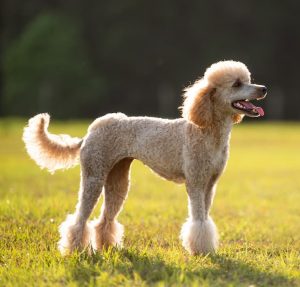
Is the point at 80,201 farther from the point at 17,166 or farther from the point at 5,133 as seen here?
the point at 5,133

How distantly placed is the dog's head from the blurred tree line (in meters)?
Answer: 45.8

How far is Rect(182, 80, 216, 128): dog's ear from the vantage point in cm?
711

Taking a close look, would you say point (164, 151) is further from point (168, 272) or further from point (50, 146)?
point (168, 272)

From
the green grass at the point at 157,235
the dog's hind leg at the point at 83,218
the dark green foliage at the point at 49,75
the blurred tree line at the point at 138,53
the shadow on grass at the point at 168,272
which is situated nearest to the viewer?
the shadow on grass at the point at 168,272

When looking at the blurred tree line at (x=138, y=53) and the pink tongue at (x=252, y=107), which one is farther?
the blurred tree line at (x=138, y=53)

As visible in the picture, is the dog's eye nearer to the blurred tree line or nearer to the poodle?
the poodle

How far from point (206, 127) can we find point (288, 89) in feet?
160

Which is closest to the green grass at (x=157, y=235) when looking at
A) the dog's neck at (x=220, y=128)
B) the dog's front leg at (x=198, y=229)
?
the dog's front leg at (x=198, y=229)

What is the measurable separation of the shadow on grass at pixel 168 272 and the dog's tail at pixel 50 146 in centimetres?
145

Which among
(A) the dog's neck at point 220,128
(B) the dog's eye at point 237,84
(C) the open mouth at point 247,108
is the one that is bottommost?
(A) the dog's neck at point 220,128

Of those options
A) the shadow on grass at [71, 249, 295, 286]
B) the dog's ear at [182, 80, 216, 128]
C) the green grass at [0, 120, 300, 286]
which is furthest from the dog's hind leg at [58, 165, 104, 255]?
the dog's ear at [182, 80, 216, 128]

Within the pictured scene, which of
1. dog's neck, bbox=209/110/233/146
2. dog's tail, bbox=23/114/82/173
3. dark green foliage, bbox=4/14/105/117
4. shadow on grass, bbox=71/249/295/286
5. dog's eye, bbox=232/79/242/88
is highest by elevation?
dark green foliage, bbox=4/14/105/117

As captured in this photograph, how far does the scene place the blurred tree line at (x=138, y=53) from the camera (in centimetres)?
5381

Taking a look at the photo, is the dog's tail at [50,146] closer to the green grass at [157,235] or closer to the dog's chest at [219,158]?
the green grass at [157,235]
